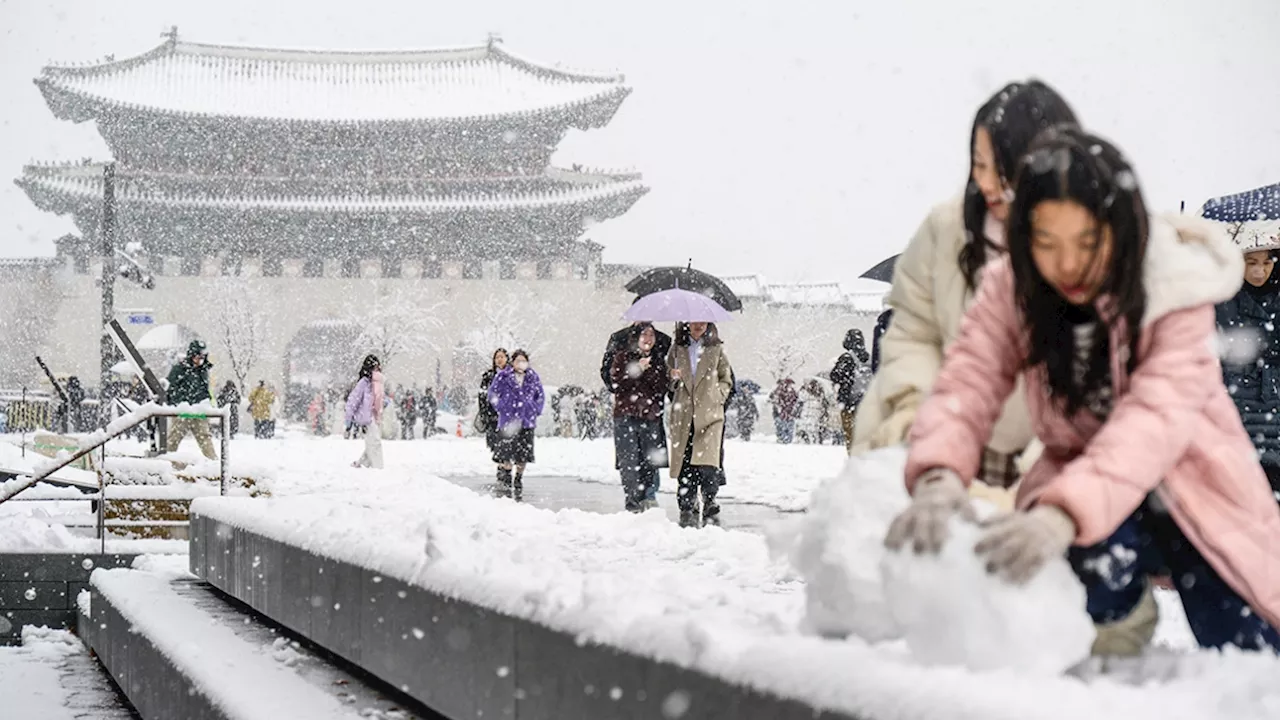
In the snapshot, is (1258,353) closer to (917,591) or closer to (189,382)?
(917,591)

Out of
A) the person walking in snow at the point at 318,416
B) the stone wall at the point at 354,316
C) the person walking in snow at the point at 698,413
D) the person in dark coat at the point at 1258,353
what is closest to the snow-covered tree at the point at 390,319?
the stone wall at the point at 354,316

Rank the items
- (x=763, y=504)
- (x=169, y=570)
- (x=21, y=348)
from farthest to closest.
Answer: (x=21, y=348), (x=763, y=504), (x=169, y=570)

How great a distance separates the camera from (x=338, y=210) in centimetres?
3962

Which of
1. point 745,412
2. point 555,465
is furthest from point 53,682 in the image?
point 745,412

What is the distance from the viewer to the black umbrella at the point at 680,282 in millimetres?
11383

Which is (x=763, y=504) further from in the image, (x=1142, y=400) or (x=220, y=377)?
(x=220, y=377)

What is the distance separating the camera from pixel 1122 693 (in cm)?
172

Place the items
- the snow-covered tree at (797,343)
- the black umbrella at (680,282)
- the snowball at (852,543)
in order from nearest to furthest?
the snowball at (852,543)
the black umbrella at (680,282)
the snow-covered tree at (797,343)

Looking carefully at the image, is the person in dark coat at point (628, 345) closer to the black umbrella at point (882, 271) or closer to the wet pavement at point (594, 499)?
the wet pavement at point (594, 499)

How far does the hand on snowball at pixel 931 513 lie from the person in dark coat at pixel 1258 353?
91.7 inches

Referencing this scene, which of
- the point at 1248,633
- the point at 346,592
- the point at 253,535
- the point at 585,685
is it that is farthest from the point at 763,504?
the point at 1248,633

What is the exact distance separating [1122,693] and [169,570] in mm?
6683

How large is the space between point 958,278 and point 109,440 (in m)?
6.60

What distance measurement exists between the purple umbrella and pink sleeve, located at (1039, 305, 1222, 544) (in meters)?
8.50
